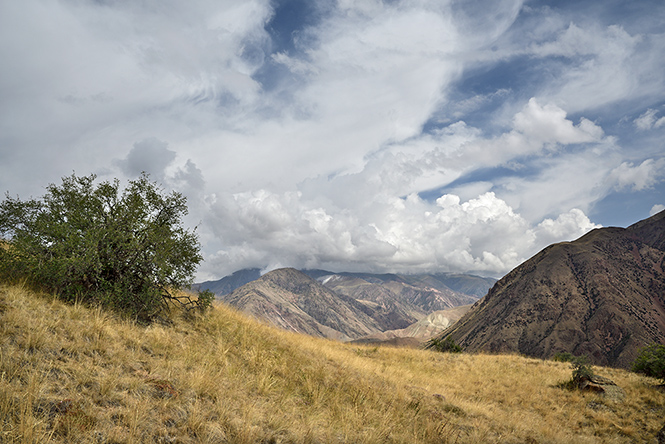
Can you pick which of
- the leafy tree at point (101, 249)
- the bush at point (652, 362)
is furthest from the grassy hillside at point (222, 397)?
the bush at point (652, 362)

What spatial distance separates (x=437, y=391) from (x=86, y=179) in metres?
16.9

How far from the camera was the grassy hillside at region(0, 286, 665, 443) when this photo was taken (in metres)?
4.80

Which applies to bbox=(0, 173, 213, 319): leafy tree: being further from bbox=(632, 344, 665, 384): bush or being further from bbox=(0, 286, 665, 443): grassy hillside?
bbox=(632, 344, 665, 384): bush

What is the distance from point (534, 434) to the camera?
30.3 feet

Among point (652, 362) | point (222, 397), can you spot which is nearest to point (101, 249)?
point (222, 397)

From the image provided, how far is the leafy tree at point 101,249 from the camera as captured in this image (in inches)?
360

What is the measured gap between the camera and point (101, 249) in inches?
383

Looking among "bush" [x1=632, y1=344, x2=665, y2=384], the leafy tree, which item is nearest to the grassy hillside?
the leafy tree

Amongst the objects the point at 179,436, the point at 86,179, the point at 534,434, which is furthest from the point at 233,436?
the point at 86,179

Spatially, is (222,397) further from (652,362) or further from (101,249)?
(652,362)

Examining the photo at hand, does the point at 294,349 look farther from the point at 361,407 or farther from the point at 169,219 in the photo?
the point at 169,219

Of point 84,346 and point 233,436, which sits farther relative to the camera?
point 84,346

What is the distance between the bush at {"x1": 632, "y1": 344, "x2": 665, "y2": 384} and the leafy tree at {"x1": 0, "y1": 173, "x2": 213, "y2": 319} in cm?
2534

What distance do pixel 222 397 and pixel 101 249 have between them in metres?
6.69
